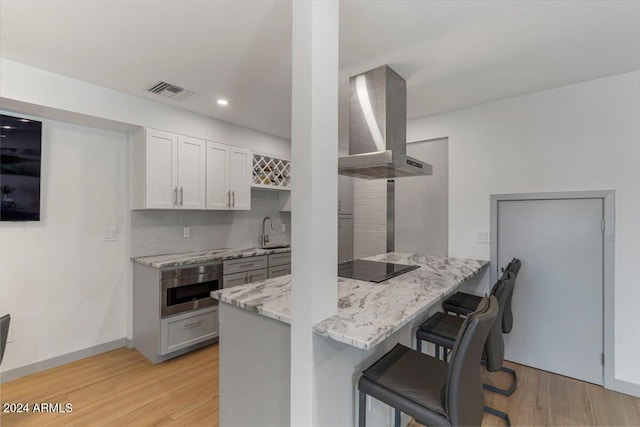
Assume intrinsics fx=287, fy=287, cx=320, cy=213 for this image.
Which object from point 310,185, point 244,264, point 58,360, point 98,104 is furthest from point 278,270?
point 310,185

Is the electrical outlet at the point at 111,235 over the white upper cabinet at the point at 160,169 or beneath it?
beneath

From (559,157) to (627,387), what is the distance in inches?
77.1

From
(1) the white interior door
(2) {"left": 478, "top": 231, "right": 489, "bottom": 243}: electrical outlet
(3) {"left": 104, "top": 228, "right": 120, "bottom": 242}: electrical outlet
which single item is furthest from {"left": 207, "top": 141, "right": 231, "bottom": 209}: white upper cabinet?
(1) the white interior door

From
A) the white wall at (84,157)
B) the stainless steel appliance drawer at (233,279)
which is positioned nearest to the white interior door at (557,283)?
the stainless steel appliance drawer at (233,279)

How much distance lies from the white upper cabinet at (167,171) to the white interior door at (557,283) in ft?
11.0

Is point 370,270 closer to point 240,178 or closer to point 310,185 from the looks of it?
point 310,185

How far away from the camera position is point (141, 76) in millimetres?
2486

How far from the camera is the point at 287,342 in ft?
4.56

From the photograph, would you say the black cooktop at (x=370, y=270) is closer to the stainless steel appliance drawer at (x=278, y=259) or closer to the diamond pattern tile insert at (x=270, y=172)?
the stainless steel appliance drawer at (x=278, y=259)

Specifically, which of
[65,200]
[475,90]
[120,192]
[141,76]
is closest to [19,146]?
[65,200]

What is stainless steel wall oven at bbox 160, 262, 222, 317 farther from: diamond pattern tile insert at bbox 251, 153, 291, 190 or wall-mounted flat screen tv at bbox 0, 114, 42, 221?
diamond pattern tile insert at bbox 251, 153, 291, 190

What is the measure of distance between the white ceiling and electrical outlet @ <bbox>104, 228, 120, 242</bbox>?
1439 mm

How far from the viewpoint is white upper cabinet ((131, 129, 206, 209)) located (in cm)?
296

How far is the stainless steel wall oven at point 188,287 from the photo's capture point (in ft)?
9.12
